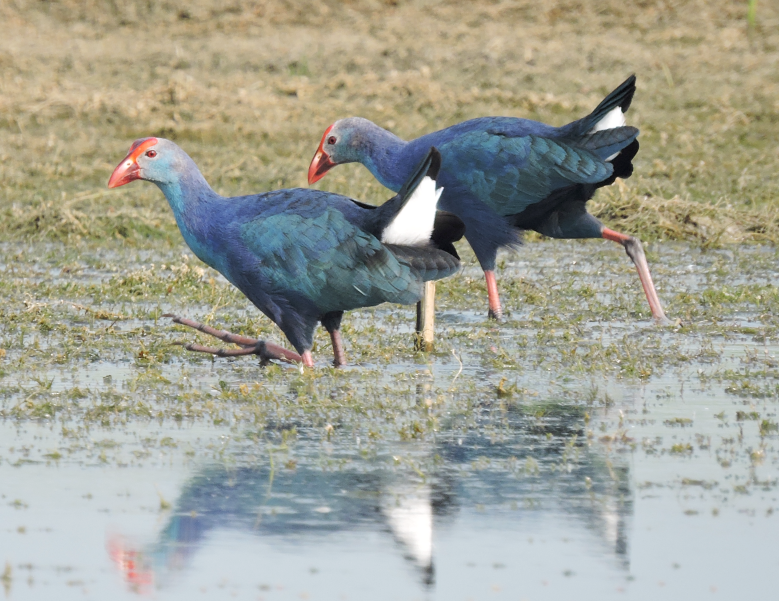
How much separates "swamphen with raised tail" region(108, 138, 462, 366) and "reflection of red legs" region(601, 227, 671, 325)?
1653mm

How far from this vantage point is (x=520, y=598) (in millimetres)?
3906

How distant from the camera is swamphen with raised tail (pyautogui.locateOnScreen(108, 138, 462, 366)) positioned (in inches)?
257

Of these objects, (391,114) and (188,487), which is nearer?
(188,487)

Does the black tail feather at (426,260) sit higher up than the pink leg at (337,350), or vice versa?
the black tail feather at (426,260)

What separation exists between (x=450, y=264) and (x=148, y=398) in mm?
1564

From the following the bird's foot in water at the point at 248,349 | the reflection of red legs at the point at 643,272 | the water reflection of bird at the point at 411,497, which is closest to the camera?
the water reflection of bird at the point at 411,497

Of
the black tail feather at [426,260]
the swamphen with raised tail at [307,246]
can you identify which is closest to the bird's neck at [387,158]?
the swamphen with raised tail at [307,246]

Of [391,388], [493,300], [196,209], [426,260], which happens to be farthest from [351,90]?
[391,388]

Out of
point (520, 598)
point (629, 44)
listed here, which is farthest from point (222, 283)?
point (629, 44)

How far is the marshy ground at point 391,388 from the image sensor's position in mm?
4223

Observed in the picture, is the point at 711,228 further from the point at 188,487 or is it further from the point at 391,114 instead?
the point at 188,487

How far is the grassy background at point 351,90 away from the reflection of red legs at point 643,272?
242cm

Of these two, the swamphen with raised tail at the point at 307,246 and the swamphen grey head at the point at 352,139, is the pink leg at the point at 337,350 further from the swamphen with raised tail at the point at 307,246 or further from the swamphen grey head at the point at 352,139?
the swamphen grey head at the point at 352,139

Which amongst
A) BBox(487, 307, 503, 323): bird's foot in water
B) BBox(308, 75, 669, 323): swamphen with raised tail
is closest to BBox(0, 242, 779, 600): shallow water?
BBox(487, 307, 503, 323): bird's foot in water
